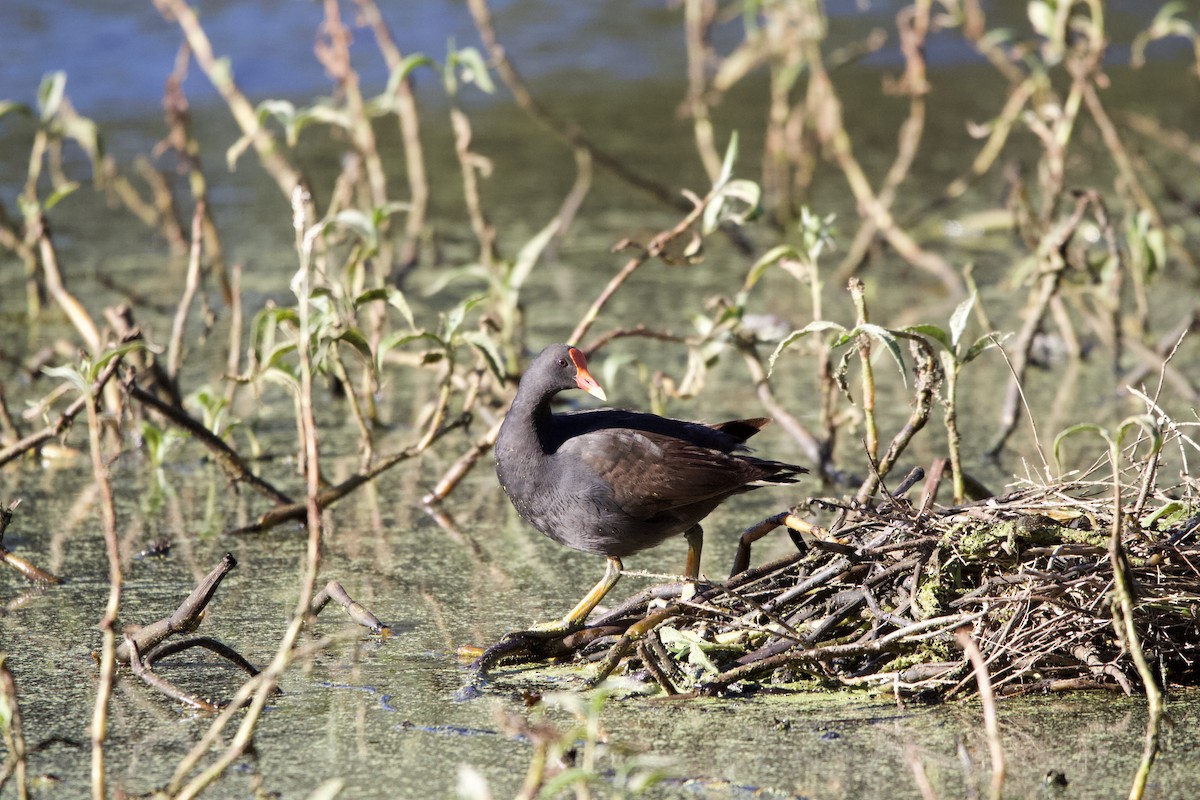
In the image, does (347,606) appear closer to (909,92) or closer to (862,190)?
(862,190)

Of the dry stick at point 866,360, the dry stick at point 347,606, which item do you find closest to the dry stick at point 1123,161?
the dry stick at point 866,360

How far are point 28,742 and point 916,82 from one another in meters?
4.28

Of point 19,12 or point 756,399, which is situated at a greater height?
point 19,12

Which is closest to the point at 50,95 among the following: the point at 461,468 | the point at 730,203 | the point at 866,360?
the point at 461,468

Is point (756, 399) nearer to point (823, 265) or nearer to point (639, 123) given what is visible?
point (823, 265)

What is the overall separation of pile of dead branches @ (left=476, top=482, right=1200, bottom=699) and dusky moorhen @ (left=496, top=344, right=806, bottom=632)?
0.22 m

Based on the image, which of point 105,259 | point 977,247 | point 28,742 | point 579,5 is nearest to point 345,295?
point 28,742

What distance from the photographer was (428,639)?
3096mm

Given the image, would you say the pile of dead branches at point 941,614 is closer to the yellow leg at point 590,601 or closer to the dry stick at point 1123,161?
the yellow leg at point 590,601

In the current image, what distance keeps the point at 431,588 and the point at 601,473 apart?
2.15 feet

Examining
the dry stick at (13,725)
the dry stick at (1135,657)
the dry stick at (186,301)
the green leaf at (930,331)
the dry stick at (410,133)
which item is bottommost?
Answer: the dry stick at (1135,657)

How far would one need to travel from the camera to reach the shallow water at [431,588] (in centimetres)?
242

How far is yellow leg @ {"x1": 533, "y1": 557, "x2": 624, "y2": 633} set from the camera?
3066mm

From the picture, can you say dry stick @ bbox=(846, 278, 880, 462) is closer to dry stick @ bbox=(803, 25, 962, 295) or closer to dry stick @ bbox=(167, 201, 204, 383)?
dry stick @ bbox=(167, 201, 204, 383)
